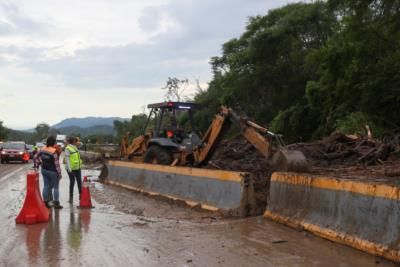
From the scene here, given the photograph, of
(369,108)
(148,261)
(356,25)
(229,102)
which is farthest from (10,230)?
(229,102)

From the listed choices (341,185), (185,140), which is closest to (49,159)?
(185,140)

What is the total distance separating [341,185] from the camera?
26.8 ft

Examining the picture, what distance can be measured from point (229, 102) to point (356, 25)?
20.4 m

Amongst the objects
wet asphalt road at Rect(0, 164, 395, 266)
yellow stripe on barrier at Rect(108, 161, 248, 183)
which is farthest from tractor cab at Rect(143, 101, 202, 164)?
wet asphalt road at Rect(0, 164, 395, 266)

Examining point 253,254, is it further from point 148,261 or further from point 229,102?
point 229,102

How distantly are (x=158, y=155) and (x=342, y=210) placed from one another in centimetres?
951

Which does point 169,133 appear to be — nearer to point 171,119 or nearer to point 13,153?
point 171,119

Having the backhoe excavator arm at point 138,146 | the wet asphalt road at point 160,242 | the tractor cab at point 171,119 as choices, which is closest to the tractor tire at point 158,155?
the tractor cab at point 171,119

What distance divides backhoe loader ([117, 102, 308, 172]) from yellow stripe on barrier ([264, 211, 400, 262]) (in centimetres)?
166

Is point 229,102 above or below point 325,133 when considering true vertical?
above

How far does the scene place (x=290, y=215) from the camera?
9453 mm

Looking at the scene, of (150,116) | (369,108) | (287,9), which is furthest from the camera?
(287,9)

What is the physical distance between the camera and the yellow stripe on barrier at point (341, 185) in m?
7.16

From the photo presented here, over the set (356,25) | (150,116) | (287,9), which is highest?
(287,9)
